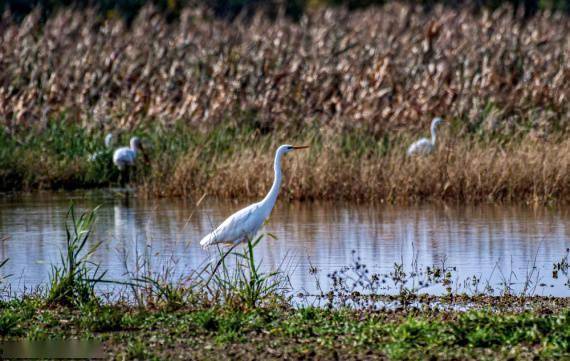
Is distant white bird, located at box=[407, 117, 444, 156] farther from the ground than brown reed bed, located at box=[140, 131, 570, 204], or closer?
farther from the ground

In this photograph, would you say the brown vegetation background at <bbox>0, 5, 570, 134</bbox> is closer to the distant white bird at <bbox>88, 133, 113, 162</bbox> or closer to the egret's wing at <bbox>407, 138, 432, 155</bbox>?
the distant white bird at <bbox>88, 133, 113, 162</bbox>

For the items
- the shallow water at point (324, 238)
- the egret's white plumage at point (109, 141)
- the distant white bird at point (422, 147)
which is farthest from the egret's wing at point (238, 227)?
the egret's white plumage at point (109, 141)

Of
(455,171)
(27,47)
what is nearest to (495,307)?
(455,171)

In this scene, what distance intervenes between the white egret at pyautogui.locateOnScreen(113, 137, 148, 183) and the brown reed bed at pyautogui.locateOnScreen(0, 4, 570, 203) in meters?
0.42

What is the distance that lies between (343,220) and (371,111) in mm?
5636

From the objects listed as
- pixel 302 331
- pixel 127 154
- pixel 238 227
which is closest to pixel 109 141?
pixel 127 154

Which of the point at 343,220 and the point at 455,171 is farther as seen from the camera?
the point at 455,171

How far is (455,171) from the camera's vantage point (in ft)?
52.7

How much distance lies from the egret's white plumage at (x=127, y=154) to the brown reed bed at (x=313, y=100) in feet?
1.42

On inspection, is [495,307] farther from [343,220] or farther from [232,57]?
[232,57]

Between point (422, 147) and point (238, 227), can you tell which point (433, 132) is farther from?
point (238, 227)

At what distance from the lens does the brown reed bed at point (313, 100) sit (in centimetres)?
1630

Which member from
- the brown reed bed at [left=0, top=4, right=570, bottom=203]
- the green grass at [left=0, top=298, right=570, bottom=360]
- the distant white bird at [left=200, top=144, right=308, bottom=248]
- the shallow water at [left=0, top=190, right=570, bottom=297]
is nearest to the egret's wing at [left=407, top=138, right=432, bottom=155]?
the brown reed bed at [left=0, top=4, right=570, bottom=203]

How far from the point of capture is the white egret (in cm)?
1842
